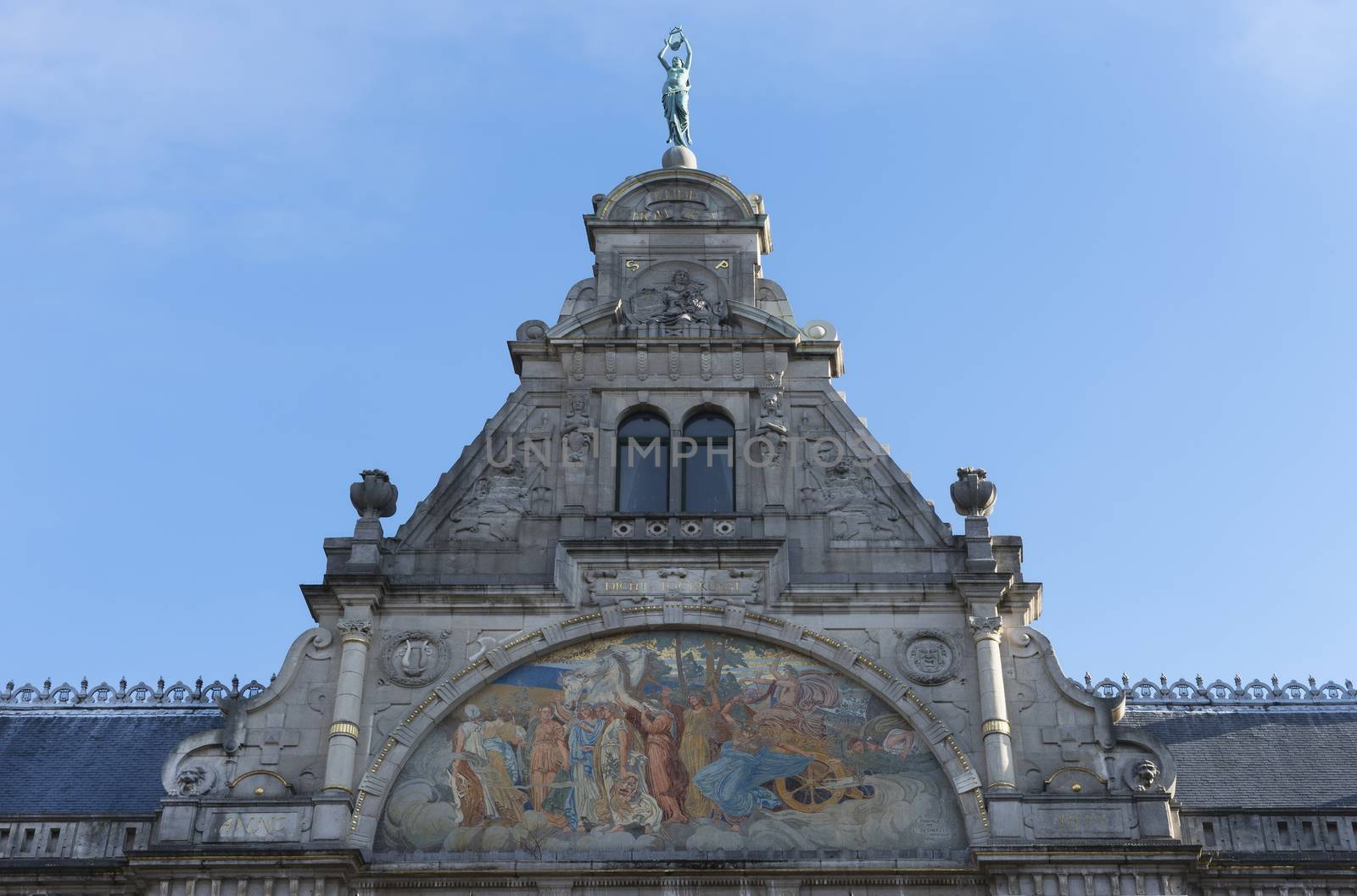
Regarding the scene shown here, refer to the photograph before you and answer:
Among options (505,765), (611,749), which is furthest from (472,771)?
(611,749)

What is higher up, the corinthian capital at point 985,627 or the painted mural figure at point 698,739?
the corinthian capital at point 985,627

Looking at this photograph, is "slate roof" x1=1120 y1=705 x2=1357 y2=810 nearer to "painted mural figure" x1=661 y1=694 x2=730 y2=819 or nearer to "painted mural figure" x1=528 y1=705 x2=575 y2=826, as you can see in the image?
"painted mural figure" x1=661 y1=694 x2=730 y2=819

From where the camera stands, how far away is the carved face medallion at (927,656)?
27328 mm

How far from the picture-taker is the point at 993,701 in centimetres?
2678

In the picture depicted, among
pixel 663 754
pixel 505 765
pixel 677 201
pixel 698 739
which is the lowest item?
pixel 505 765

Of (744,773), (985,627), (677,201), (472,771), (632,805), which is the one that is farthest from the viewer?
(677,201)

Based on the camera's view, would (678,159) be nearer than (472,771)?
No

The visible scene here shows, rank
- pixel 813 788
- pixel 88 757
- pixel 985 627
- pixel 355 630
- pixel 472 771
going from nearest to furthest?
pixel 813 788 < pixel 472 771 < pixel 985 627 < pixel 355 630 < pixel 88 757

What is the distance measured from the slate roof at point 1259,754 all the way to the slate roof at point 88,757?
14063 mm

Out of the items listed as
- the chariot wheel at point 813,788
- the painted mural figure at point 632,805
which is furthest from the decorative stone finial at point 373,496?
the chariot wheel at point 813,788

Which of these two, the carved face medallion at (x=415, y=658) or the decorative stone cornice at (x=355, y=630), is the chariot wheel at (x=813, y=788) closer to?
the carved face medallion at (x=415, y=658)

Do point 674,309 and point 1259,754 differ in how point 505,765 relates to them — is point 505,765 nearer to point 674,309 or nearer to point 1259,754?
point 674,309

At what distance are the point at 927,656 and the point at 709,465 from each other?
445cm

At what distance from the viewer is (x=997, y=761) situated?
26297 mm
